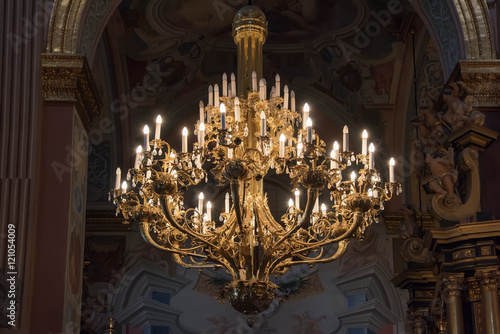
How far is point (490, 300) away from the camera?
780 cm

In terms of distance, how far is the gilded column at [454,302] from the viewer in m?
7.97

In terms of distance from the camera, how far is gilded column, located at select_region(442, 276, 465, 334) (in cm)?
797

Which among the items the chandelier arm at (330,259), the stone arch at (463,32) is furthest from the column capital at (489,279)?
the stone arch at (463,32)

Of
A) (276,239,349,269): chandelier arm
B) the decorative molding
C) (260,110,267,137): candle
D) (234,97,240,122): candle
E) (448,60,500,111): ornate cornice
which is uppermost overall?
the decorative molding

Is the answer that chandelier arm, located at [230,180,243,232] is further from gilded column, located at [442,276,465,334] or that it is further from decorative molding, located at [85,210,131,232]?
decorative molding, located at [85,210,131,232]

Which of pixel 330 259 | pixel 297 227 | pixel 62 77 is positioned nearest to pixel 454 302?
pixel 330 259

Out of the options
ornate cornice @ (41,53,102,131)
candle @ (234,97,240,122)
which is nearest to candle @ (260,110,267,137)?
candle @ (234,97,240,122)

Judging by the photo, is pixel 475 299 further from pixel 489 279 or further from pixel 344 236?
pixel 344 236

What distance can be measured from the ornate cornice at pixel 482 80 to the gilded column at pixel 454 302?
7.01ft

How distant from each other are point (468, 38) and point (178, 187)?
3534 millimetres

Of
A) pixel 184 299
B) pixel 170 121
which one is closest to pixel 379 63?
pixel 170 121

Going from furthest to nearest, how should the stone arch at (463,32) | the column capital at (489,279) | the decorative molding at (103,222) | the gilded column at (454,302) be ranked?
the decorative molding at (103,222), the stone arch at (463,32), the gilded column at (454,302), the column capital at (489,279)

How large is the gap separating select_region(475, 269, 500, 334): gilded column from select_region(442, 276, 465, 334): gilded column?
0.68 feet

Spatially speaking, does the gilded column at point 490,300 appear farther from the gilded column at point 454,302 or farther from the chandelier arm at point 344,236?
the chandelier arm at point 344,236
